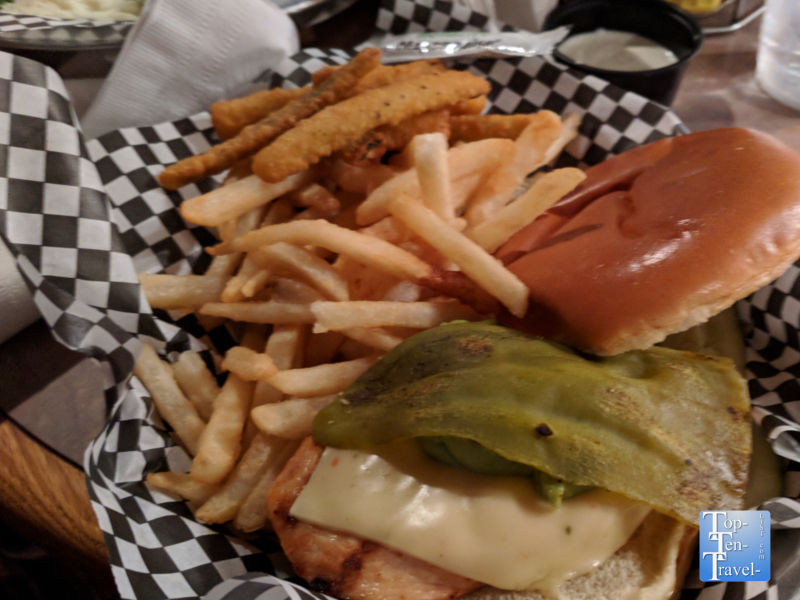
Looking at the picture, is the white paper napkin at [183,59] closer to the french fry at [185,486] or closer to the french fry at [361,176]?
the french fry at [361,176]

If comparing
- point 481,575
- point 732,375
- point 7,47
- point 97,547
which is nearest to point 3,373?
point 97,547

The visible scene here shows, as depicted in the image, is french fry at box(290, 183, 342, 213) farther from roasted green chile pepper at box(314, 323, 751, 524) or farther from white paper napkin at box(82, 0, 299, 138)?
white paper napkin at box(82, 0, 299, 138)

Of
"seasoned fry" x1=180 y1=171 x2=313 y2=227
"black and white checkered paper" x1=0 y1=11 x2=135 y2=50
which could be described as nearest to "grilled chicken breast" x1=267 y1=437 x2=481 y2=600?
"seasoned fry" x1=180 y1=171 x2=313 y2=227

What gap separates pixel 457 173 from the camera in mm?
1404

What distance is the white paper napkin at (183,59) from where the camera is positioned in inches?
67.2

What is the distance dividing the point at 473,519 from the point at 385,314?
0.46 metres

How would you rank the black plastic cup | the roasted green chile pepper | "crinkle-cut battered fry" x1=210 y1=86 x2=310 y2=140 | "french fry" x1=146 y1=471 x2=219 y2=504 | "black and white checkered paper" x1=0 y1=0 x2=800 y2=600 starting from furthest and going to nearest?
the black plastic cup
"crinkle-cut battered fry" x1=210 y1=86 x2=310 y2=140
"french fry" x1=146 y1=471 x2=219 y2=504
"black and white checkered paper" x1=0 y1=0 x2=800 y2=600
the roasted green chile pepper

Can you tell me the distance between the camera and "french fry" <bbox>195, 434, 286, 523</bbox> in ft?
3.71

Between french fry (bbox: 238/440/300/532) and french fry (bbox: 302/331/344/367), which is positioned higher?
french fry (bbox: 302/331/344/367)

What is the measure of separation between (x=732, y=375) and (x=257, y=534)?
1143 mm

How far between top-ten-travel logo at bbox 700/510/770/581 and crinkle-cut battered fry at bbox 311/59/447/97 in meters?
1.37

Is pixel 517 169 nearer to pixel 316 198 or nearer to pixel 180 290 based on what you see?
pixel 316 198

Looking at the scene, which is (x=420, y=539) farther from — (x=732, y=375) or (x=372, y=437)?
(x=732, y=375)

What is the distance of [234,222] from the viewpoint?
57.8 inches
